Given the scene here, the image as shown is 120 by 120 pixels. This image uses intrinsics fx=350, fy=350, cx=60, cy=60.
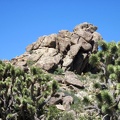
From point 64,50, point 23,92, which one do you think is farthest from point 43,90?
point 64,50

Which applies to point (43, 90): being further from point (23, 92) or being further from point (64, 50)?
point (64, 50)

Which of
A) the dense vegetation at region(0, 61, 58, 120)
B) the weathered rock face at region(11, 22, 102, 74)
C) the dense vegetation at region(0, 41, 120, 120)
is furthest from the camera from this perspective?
the weathered rock face at region(11, 22, 102, 74)

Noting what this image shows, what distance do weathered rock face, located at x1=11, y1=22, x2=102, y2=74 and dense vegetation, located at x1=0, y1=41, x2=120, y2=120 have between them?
67.9ft

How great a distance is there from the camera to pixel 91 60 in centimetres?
1447

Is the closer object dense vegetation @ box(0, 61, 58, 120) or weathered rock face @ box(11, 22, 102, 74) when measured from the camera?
dense vegetation @ box(0, 61, 58, 120)

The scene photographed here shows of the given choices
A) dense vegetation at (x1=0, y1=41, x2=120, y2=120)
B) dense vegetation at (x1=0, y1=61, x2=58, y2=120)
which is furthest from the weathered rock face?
dense vegetation at (x1=0, y1=41, x2=120, y2=120)

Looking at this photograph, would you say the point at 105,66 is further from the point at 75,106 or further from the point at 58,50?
the point at 58,50

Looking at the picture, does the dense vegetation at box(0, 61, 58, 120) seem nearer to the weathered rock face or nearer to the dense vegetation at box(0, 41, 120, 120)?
the dense vegetation at box(0, 41, 120, 120)

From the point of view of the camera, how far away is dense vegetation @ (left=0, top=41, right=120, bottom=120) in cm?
1374

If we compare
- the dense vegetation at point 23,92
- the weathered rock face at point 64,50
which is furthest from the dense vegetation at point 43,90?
the weathered rock face at point 64,50

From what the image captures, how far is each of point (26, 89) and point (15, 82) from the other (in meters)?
1.04

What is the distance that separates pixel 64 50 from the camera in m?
41.9

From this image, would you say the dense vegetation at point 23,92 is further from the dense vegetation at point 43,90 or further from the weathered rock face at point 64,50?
the weathered rock face at point 64,50

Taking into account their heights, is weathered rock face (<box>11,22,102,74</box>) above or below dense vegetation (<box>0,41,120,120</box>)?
above
